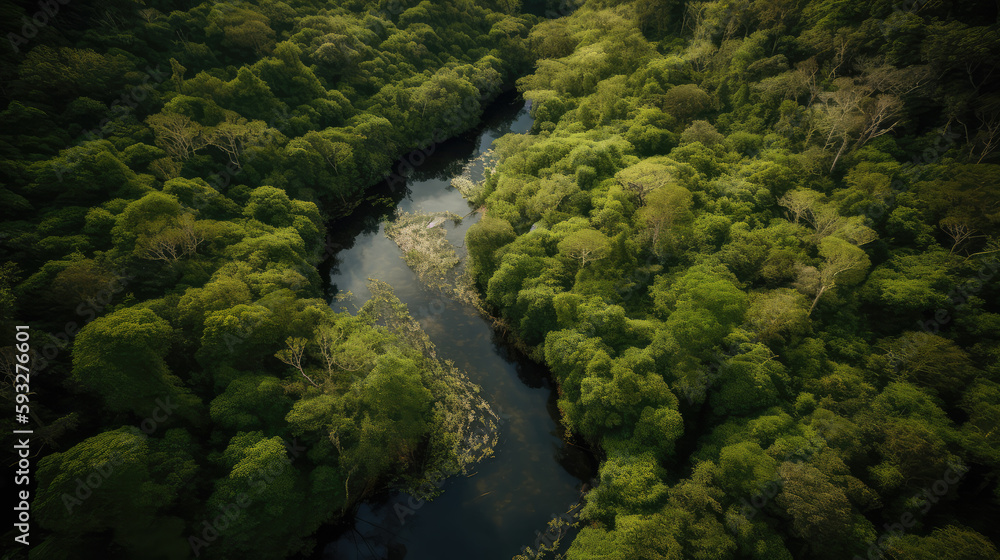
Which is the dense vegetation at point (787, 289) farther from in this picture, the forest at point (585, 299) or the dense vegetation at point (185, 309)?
the dense vegetation at point (185, 309)

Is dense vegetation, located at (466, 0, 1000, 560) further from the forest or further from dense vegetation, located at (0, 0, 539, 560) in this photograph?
dense vegetation, located at (0, 0, 539, 560)

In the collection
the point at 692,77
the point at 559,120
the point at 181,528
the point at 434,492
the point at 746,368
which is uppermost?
the point at 692,77

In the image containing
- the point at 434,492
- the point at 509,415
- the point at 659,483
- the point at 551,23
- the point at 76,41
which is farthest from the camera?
the point at 551,23

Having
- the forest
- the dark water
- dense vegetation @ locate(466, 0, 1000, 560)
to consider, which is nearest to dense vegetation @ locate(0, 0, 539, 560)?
the forest

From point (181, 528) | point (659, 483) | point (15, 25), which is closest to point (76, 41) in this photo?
point (15, 25)

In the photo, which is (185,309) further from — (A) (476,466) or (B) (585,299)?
(B) (585,299)

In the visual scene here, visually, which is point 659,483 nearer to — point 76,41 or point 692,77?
point 692,77
